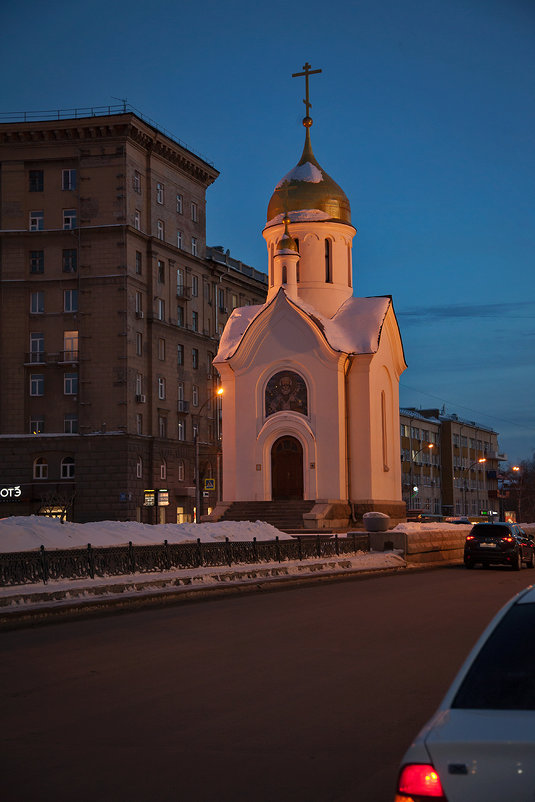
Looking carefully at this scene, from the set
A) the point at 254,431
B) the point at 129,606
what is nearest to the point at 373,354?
the point at 254,431

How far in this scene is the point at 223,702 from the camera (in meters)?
8.58

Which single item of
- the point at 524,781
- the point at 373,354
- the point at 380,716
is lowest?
the point at 380,716

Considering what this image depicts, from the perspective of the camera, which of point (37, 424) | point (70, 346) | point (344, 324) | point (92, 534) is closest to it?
point (92, 534)

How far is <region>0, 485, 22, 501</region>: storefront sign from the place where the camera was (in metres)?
60.2

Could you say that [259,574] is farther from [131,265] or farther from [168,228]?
[168,228]

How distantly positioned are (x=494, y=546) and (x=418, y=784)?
91.7ft

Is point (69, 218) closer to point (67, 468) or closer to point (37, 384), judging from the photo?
point (37, 384)

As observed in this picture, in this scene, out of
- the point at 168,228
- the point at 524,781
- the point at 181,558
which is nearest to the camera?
the point at 524,781

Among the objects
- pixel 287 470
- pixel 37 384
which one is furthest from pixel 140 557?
pixel 37 384

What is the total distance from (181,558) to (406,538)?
1243 cm

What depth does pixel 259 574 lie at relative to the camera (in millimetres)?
24328

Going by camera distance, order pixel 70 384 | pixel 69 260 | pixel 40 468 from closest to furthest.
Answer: pixel 40 468 → pixel 70 384 → pixel 69 260

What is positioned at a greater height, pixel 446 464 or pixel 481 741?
pixel 446 464

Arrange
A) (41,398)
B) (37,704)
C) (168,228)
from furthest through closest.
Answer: (168,228) → (41,398) → (37,704)
